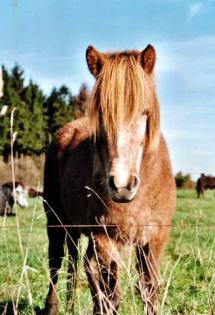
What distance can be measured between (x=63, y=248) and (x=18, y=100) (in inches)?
2270

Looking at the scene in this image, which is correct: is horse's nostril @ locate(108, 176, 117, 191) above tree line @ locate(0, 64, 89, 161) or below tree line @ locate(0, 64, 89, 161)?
below

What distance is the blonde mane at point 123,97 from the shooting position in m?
3.90

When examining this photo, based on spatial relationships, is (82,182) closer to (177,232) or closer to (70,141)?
(70,141)

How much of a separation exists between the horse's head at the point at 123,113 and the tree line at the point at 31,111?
2079 inches

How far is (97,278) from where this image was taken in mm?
4465

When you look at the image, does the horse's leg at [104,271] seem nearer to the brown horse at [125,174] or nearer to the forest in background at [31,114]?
the brown horse at [125,174]

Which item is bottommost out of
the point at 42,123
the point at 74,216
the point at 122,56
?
the point at 74,216

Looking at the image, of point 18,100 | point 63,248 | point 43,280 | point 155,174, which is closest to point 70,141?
point 63,248

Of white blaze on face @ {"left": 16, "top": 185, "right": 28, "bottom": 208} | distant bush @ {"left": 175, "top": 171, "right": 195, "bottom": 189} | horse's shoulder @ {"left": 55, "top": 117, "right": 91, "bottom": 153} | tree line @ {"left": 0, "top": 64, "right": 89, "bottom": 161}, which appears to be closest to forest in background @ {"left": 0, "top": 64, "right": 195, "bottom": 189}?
tree line @ {"left": 0, "top": 64, "right": 89, "bottom": 161}

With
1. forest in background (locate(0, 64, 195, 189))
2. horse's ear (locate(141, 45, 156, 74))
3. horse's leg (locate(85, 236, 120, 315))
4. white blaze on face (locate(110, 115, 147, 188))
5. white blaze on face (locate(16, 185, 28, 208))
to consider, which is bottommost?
horse's leg (locate(85, 236, 120, 315))

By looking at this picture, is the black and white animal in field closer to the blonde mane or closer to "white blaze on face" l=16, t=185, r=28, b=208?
"white blaze on face" l=16, t=185, r=28, b=208

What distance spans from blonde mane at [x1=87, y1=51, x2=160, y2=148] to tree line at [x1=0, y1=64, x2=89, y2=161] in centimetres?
5287

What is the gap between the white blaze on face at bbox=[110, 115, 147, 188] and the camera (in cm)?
352

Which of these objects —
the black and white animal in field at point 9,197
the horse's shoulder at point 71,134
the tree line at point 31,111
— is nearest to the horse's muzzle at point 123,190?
the horse's shoulder at point 71,134
